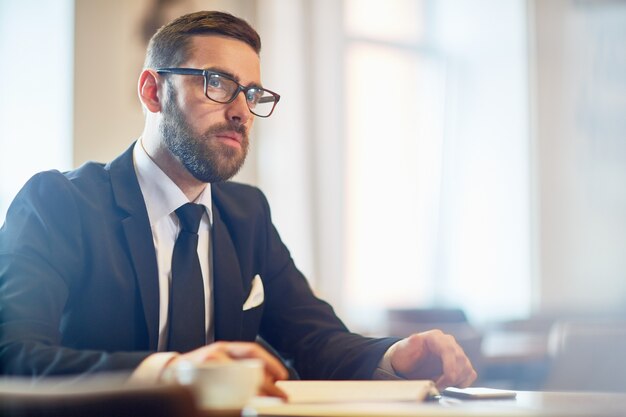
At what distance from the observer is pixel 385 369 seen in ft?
6.03

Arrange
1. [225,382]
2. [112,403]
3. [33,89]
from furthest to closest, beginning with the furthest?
[33,89], [225,382], [112,403]

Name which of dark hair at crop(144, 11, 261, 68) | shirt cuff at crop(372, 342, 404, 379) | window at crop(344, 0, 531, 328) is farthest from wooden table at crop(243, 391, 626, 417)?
window at crop(344, 0, 531, 328)

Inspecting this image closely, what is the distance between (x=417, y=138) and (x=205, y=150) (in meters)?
4.37

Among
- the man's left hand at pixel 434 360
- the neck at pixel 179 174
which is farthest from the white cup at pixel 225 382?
the neck at pixel 179 174

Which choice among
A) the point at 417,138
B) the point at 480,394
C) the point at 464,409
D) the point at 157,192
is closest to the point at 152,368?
the point at 464,409

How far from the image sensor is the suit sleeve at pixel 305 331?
1.91 m

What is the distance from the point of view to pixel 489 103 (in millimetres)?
6797

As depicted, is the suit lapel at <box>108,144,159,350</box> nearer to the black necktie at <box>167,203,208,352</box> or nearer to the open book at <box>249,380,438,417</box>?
the black necktie at <box>167,203,208,352</box>

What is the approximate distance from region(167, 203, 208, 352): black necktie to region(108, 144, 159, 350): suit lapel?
0.04 m

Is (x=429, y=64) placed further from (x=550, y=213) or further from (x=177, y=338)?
(x=177, y=338)

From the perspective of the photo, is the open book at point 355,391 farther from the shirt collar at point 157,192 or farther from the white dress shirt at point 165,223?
the shirt collar at point 157,192

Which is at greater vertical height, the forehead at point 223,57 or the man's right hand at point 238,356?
the forehead at point 223,57

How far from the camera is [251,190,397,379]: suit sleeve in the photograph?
6.28 feet

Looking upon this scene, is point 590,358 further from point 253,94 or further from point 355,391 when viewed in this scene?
point 355,391
